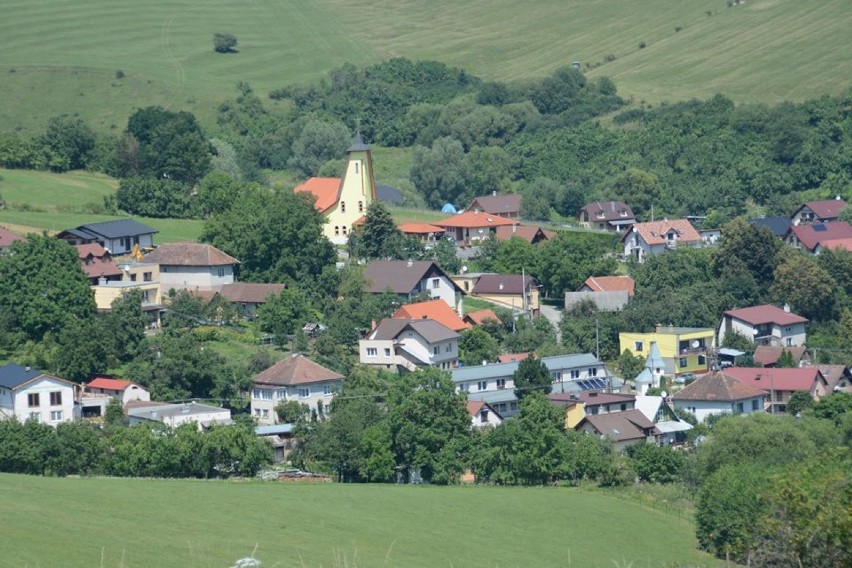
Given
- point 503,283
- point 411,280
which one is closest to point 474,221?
point 503,283

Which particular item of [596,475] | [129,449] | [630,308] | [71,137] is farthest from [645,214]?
[129,449]

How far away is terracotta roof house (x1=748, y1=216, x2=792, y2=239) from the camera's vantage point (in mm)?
67250

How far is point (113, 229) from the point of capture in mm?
57781

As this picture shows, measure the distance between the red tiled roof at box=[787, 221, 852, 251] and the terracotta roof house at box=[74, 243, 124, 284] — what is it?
25772 millimetres

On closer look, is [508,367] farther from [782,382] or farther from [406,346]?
[782,382]

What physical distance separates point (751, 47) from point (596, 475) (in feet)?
193

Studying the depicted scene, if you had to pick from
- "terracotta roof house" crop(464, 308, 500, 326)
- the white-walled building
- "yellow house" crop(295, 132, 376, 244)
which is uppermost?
"yellow house" crop(295, 132, 376, 244)

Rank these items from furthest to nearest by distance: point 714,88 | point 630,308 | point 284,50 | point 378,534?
1. point 284,50
2. point 714,88
3. point 630,308
4. point 378,534

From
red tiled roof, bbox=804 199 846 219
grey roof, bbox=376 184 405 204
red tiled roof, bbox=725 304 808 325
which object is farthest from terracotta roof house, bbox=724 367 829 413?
grey roof, bbox=376 184 405 204

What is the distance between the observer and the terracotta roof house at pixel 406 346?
50.9 metres

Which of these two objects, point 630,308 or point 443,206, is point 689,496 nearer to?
point 630,308

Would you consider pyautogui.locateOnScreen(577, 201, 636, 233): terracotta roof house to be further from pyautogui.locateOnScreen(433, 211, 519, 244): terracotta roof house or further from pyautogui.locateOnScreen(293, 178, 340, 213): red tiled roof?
pyautogui.locateOnScreen(293, 178, 340, 213): red tiled roof

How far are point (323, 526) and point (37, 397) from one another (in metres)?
13.4

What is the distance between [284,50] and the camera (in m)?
102
